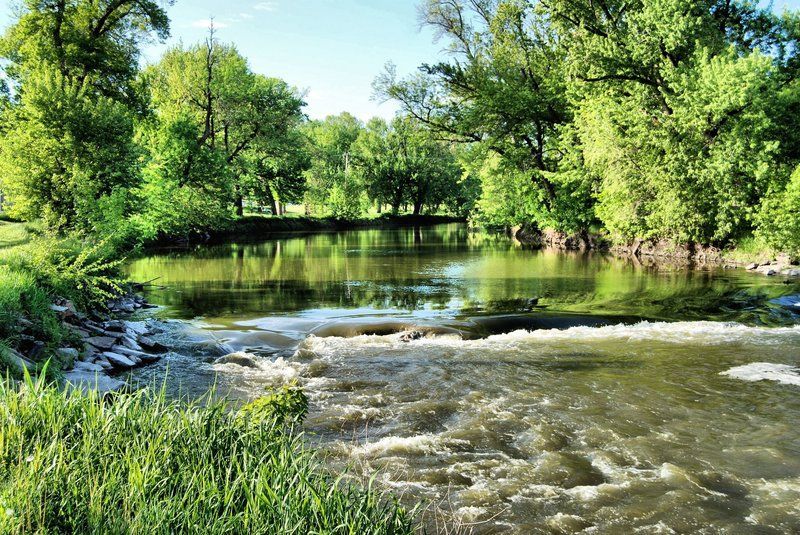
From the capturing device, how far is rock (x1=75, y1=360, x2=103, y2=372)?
31.2ft

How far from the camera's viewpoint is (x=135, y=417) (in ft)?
16.0

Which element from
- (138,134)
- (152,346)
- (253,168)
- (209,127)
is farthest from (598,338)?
(253,168)

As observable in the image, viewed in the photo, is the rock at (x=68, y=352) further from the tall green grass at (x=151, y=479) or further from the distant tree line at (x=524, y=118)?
the distant tree line at (x=524, y=118)

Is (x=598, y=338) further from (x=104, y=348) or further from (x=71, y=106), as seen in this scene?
(x=71, y=106)

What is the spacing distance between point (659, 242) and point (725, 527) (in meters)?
29.6

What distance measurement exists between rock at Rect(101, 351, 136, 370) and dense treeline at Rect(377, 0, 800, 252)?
24.2 metres

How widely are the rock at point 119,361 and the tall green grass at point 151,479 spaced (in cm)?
584

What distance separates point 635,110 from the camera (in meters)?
28.9

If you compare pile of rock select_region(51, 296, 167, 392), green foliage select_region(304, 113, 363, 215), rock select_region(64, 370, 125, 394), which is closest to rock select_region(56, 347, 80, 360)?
pile of rock select_region(51, 296, 167, 392)

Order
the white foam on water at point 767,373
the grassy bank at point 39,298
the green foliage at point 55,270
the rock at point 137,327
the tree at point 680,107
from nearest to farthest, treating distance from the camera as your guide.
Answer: the grassy bank at point 39,298 → the white foam on water at point 767,373 → the green foliage at point 55,270 → the rock at point 137,327 → the tree at point 680,107

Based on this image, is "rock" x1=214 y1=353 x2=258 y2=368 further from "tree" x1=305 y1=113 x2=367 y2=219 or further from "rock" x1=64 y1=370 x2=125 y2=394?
"tree" x1=305 y1=113 x2=367 y2=219

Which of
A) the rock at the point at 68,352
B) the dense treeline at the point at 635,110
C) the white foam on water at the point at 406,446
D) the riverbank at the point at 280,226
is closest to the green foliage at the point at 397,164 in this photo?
the riverbank at the point at 280,226

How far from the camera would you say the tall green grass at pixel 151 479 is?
3.44 m

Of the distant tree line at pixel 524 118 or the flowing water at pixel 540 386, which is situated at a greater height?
the distant tree line at pixel 524 118
